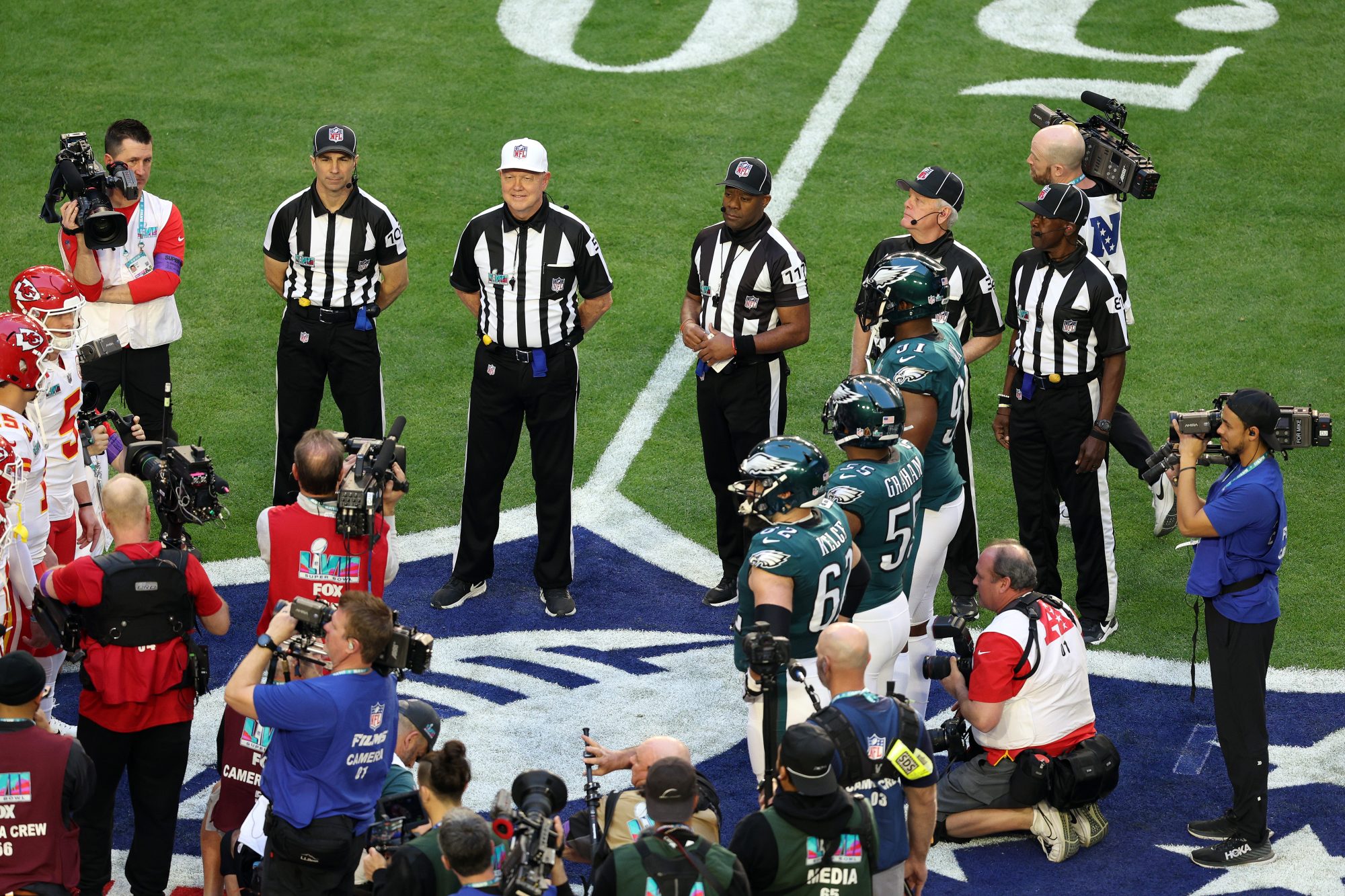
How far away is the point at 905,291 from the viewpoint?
6.87 metres

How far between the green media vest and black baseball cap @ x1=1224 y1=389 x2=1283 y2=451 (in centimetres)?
244

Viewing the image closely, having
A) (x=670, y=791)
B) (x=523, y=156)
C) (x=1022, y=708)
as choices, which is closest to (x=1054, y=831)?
(x=1022, y=708)

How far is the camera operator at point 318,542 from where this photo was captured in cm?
593

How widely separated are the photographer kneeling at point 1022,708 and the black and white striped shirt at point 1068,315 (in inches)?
63.4

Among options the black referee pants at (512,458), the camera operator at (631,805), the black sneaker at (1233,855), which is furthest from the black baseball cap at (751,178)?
the black sneaker at (1233,855)

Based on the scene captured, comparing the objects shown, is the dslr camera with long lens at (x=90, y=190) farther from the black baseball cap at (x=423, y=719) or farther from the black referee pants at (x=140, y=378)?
the black baseball cap at (x=423, y=719)

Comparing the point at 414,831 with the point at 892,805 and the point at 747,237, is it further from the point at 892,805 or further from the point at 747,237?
the point at 747,237

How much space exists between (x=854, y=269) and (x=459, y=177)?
3041mm

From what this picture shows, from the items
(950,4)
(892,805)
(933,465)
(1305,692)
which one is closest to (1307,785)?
(1305,692)

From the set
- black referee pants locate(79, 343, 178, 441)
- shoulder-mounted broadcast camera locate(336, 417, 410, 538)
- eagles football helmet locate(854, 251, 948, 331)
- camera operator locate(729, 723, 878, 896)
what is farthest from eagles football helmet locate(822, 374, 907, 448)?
black referee pants locate(79, 343, 178, 441)

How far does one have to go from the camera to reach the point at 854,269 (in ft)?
36.7

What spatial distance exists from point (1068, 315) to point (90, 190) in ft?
15.1

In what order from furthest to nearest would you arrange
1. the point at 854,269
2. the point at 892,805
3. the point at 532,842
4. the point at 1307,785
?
the point at 854,269, the point at 1307,785, the point at 892,805, the point at 532,842

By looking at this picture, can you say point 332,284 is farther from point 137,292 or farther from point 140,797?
point 140,797
